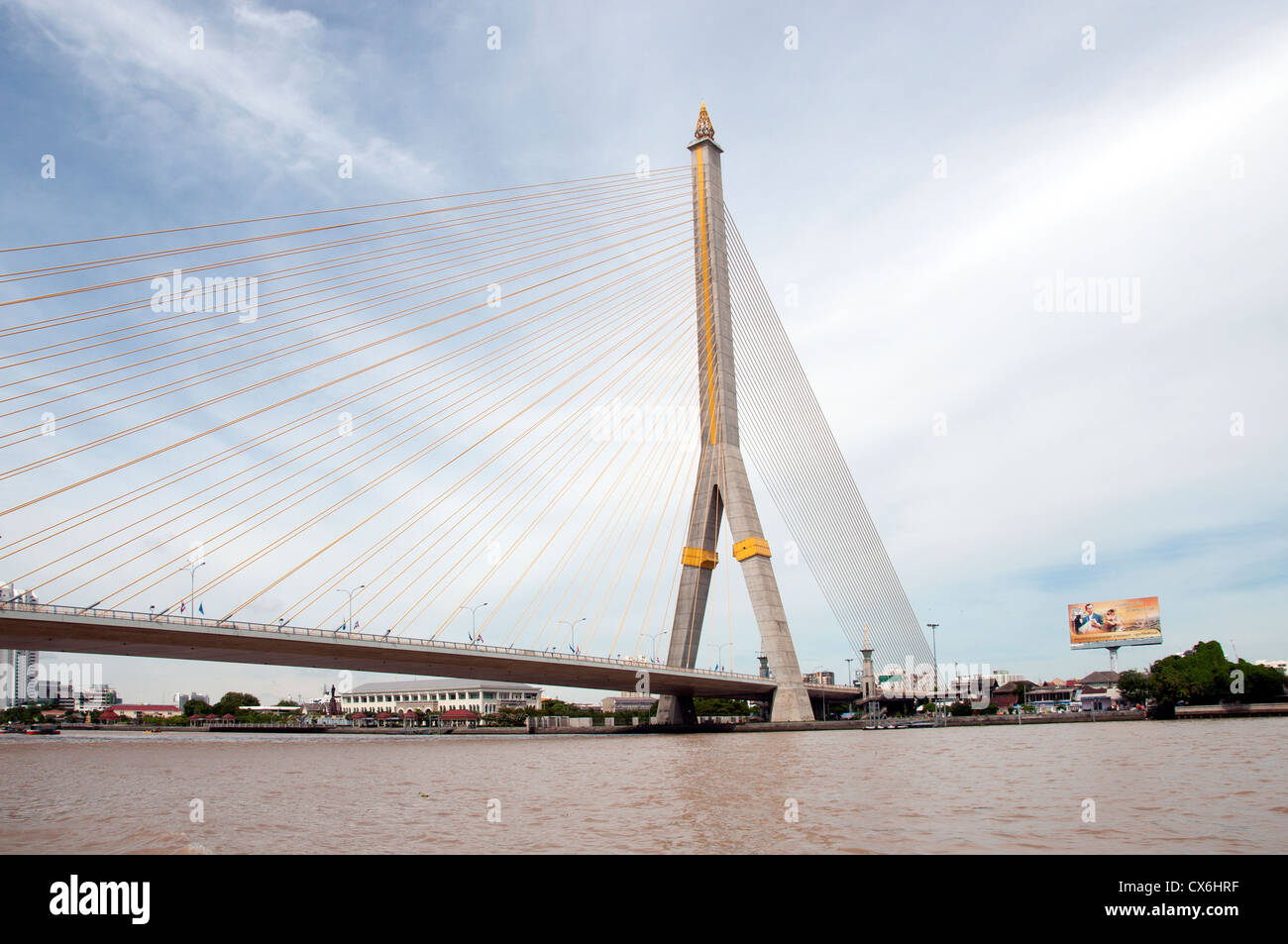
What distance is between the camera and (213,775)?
22266mm

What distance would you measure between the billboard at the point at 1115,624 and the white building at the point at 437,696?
216ft

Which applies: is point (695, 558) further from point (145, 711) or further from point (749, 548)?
point (145, 711)

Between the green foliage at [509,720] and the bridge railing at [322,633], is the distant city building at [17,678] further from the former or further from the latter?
the bridge railing at [322,633]

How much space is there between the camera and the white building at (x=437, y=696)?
396 feet

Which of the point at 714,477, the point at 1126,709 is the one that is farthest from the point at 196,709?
the point at 1126,709

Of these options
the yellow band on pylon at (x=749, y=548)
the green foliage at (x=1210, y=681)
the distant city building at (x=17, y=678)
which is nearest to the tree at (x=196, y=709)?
the distant city building at (x=17, y=678)

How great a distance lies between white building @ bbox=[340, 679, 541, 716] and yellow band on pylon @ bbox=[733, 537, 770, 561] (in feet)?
244

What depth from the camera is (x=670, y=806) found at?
49.8 ft

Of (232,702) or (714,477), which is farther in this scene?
(232,702)

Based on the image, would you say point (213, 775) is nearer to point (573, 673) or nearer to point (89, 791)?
point (89, 791)

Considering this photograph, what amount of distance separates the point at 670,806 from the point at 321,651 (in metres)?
30.5

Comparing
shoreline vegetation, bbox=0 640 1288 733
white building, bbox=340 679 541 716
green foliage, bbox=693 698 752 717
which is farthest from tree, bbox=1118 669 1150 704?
white building, bbox=340 679 541 716

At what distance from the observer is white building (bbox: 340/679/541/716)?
120562 millimetres
